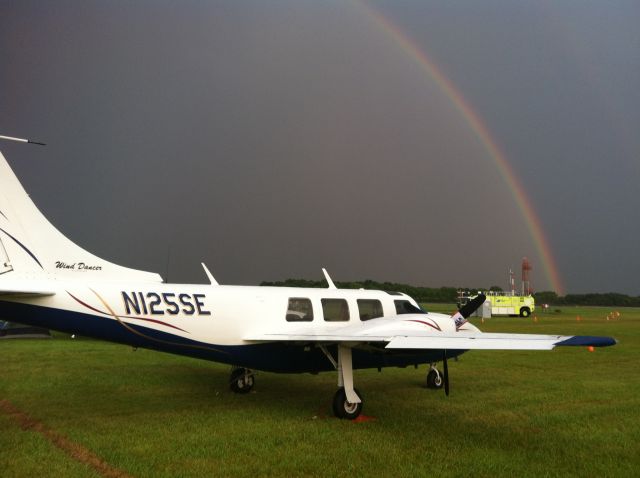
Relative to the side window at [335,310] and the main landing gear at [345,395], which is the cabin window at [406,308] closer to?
the side window at [335,310]

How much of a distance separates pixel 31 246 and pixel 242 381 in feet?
18.9

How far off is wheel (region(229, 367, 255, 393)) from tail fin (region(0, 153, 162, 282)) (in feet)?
13.5

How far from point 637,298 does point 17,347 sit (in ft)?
534

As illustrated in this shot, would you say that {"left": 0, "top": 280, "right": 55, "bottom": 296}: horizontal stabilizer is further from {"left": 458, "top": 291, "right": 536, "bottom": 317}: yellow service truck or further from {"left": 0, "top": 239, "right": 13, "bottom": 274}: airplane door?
{"left": 458, "top": 291, "right": 536, "bottom": 317}: yellow service truck

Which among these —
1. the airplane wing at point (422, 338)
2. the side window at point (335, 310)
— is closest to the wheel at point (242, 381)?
the airplane wing at point (422, 338)

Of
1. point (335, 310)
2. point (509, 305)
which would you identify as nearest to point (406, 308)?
point (335, 310)

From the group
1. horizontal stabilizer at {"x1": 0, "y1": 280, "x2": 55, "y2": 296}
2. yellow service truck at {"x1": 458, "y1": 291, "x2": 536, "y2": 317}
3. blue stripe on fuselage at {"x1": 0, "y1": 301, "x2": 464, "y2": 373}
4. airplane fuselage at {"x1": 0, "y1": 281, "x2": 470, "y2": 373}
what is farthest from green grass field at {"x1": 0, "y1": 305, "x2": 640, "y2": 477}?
yellow service truck at {"x1": 458, "y1": 291, "x2": 536, "y2": 317}

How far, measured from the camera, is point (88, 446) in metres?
7.82

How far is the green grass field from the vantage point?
7125mm

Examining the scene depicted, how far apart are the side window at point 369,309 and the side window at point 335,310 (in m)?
0.42

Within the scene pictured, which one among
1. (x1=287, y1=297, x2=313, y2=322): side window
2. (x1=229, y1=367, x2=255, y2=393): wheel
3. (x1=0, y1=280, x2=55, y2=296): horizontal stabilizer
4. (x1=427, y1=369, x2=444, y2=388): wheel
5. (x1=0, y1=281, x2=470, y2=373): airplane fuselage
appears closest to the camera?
(x1=0, y1=280, x2=55, y2=296): horizontal stabilizer

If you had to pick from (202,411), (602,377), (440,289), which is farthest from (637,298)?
(202,411)

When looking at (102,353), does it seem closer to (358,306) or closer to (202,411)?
(202,411)

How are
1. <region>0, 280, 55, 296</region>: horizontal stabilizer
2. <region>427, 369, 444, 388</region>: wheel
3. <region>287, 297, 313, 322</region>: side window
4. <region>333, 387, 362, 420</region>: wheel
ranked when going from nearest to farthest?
<region>0, 280, 55, 296</region>: horizontal stabilizer → <region>333, 387, 362, 420</region>: wheel → <region>287, 297, 313, 322</region>: side window → <region>427, 369, 444, 388</region>: wheel
